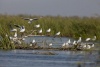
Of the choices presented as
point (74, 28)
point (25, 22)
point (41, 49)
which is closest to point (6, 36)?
point (41, 49)

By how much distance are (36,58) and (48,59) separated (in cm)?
51

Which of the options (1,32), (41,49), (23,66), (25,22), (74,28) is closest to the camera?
(23,66)

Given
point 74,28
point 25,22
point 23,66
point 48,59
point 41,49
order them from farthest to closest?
point 25,22
point 74,28
point 41,49
point 48,59
point 23,66

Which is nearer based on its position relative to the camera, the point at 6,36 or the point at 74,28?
the point at 6,36

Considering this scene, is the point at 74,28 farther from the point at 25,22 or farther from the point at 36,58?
the point at 36,58

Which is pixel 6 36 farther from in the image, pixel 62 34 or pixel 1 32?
pixel 62 34

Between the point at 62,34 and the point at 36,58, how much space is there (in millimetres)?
11905

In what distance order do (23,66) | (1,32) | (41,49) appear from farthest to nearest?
(41,49), (1,32), (23,66)

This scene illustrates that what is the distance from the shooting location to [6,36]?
62.7ft

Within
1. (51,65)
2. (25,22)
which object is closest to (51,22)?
(25,22)

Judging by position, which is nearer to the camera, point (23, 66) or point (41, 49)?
point (23, 66)

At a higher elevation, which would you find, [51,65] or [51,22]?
[51,22]

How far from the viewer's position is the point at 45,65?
586 inches

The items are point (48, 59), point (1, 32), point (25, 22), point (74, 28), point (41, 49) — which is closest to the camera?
point (48, 59)
